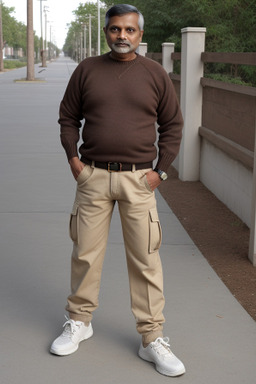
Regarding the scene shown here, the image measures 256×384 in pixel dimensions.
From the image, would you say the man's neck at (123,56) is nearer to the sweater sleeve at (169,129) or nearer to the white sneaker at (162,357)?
the sweater sleeve at (169,129)

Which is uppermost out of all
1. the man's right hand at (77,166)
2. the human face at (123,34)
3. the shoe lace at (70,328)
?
the human face at (123,34)

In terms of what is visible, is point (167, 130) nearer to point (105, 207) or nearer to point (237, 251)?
point (105, 207)

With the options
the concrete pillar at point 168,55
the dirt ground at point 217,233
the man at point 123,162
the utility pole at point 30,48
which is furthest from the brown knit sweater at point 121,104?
the utility pole at point 30,48

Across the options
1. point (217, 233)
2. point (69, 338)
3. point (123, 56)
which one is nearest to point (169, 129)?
point (123, 56)

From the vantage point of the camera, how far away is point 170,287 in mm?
4660

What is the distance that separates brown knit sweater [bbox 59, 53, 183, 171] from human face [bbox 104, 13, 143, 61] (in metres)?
0.08

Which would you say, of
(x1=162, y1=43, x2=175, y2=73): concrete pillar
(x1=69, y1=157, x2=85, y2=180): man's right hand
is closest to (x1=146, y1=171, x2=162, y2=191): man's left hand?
(x1=69, y1=157, x2=85, y2=180): man's right hand

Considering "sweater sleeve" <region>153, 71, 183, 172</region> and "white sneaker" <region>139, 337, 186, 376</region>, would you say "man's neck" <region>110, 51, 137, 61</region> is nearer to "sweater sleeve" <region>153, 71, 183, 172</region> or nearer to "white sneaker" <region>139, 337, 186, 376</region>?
"sweater sleeve" <region>153, 71, 183, 172</region>

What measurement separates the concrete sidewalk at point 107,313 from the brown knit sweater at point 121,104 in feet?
3.46

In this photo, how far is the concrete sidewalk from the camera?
3438mm

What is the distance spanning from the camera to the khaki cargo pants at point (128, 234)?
11.4 feet

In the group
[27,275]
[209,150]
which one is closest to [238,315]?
[27,275]

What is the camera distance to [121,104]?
3.35 meters

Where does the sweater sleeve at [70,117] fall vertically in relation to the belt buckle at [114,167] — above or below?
above
